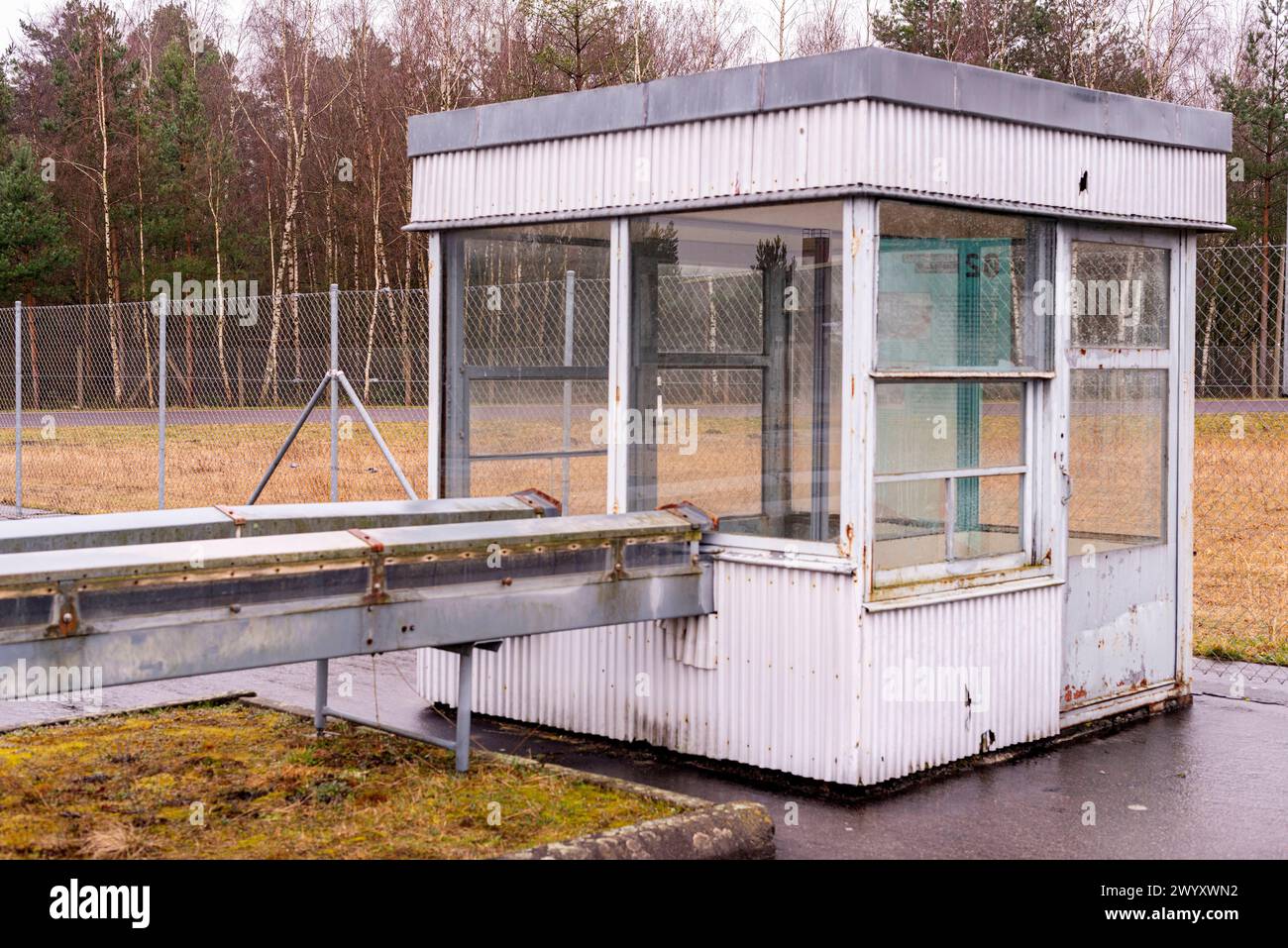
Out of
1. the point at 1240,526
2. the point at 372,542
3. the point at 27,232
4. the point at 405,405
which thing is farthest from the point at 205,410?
the point at 372,542

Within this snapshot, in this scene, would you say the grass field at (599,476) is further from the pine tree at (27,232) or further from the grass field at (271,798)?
the pine tree at (27,232)

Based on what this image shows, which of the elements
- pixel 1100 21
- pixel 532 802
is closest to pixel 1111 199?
pixel 532 802

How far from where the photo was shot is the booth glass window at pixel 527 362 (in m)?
7.82

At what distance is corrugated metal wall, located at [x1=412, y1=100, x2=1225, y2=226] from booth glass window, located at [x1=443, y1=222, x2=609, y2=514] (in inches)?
9.5

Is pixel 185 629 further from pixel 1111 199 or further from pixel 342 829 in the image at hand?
pixel 1111 199

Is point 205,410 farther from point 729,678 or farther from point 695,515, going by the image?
point 729,678

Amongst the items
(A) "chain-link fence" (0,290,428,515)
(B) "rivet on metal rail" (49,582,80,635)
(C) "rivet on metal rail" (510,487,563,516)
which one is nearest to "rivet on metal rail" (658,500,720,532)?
(C) "rivet on metal rail" (510,487,563,516)

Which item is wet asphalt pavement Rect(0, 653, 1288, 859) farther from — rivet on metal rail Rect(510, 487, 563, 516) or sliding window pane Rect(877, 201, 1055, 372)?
sliding window pane Rect(877, 201, 1055, 372)

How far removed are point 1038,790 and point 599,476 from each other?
2582mm

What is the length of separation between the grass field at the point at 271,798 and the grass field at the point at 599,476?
171 centimetres

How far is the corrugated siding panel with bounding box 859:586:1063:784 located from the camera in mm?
6719

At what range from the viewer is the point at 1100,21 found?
3628cm

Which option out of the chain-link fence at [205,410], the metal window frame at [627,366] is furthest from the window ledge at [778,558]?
the chain-link fence at [205,410]

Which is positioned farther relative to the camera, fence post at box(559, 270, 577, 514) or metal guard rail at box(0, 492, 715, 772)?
fence post at box(559, 270, 577, 514)
